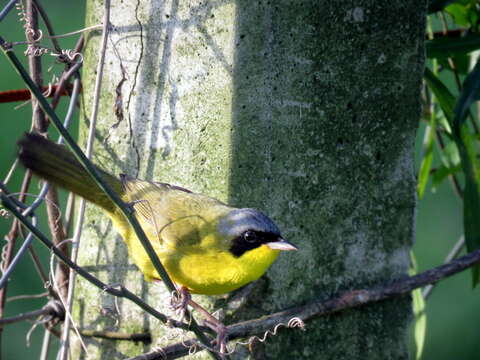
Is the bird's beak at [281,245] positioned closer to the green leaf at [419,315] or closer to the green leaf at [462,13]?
the green leaf at [419,315]

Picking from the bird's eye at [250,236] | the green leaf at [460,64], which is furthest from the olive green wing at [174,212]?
the green leaf at [460,64]

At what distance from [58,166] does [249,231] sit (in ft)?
1.92

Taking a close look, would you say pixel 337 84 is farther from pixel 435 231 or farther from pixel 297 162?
pixel 435 231

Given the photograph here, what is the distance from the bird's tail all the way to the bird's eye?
0.42 metres

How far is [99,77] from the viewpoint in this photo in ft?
7.01

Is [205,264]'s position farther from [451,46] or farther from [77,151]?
[451,46]

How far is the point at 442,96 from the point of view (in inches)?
112

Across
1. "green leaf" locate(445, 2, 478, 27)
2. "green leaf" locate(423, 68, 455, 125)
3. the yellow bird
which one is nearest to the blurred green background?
"green leaf" locate(445, 2, 478, 27)

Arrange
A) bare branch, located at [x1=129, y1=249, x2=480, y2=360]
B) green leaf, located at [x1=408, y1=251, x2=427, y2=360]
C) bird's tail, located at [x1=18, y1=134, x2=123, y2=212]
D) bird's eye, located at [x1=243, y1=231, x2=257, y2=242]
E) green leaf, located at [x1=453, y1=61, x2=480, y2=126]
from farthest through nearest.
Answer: green leaf, located at [x1=408, y1=251, x2=427, y2=360]
green leaf, located at [x1=453, y1=61, x2=480, y2=126]
bird's eye, located at [x1=243, y1=231, x2=257, y2=242]
bare branch, located at [x1=129, y1=249, x2=480, y2=360]
bird's tail, located at [x1=18, y1=134, x2=123, y2=212]

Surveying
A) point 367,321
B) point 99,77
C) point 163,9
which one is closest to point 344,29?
point 163,9

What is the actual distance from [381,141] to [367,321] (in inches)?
21.6

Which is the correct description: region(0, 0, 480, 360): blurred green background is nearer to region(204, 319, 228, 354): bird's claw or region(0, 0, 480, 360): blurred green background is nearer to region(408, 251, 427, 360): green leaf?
region(408, 251, 427, 360): green leaf

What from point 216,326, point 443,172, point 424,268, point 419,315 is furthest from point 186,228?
point 424,268

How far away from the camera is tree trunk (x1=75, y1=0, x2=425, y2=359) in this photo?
2152 mm
